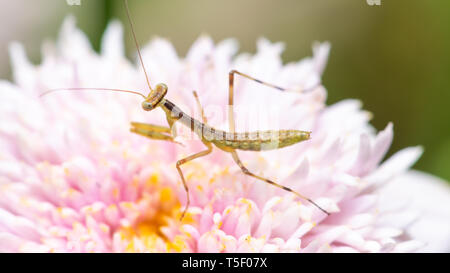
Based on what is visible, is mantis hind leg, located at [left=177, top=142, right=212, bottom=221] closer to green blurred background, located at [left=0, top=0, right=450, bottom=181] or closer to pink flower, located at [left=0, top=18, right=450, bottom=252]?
pink flower, located at [left=0, top=18, right=450, bottom=252]

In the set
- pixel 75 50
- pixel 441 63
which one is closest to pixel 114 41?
pixel 75 50

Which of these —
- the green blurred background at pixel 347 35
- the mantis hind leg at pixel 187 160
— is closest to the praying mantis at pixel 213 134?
the mantis hind leg at pixel 187 160

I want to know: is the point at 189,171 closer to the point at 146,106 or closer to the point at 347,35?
the point at 146,106

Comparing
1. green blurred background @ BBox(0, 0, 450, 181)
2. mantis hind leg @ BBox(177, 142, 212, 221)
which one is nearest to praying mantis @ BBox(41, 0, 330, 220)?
mantis hind leg @ BBox(177, 142, 212, 221)

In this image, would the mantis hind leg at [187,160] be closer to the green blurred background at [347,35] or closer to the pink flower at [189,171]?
the pink flower at [189,171]
